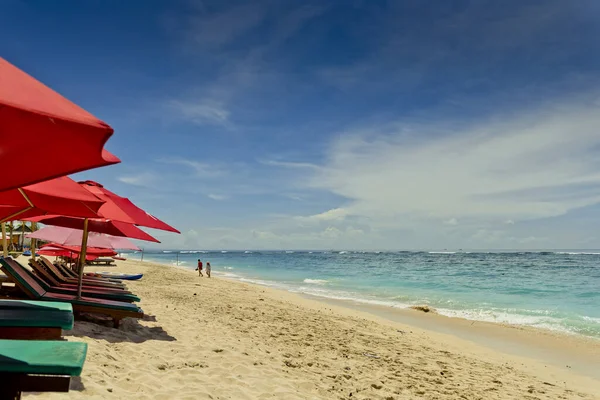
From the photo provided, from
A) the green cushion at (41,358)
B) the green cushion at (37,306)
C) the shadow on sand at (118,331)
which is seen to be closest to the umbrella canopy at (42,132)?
the green cushion at (41,358)

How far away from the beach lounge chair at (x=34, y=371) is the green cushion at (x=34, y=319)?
0.95 meters

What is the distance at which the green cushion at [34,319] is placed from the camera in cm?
327

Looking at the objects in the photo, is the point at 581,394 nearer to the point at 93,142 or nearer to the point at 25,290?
the point at 93,142

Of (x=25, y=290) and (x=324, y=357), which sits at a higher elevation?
(x=25, y=290)

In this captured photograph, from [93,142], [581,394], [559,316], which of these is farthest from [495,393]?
[559,316]

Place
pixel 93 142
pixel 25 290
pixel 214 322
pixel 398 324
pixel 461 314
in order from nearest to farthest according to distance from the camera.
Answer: pixel 93 142 → pixel 25 290 → pixel 214 322 → pixel 398 324 → pixel 461 314

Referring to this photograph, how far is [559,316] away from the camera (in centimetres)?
1582

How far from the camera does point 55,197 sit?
12.7ft

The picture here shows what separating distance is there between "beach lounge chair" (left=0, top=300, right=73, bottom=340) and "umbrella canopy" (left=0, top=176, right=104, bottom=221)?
0.98 metres

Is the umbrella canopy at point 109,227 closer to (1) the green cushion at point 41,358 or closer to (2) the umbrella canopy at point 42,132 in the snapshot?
(1) the green cushion at point 41,358

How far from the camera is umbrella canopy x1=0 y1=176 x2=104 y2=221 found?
3.53 m

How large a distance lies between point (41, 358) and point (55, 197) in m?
1.97

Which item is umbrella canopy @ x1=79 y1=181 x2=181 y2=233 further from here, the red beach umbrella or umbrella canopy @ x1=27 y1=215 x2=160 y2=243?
umbrella canopy @ x1=27 y1=215 x2=160 y2=243

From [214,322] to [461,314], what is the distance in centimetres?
1074
